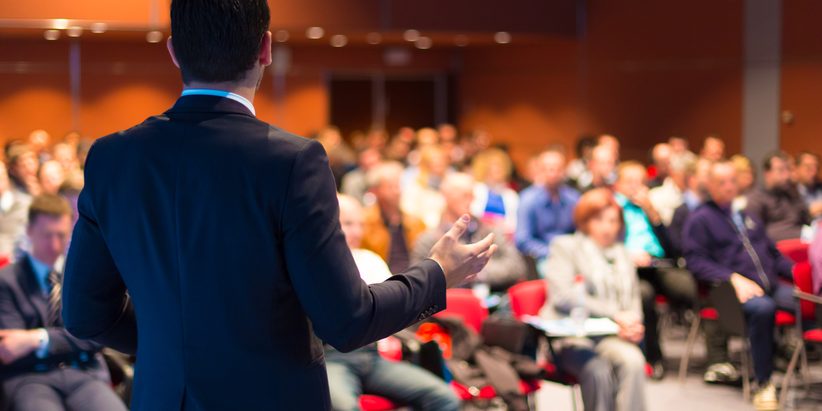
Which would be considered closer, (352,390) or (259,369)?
(259,369)

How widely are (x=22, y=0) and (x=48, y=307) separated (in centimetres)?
908

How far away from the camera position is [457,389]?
5.06m

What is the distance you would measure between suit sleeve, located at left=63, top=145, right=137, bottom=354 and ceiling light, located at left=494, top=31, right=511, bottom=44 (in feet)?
42.8

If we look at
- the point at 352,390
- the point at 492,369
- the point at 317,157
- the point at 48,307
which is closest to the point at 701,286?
the point at 492,369

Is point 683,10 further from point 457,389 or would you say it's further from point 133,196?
point 133,196

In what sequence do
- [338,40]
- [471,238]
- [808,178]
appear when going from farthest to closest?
[338,40]
[808,178]
[471,238]

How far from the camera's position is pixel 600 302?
219 inches

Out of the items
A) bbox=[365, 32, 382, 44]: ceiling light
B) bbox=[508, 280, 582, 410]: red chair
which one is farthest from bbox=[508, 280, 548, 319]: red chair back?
bbox=[365, 32, 382, 44]: ceiling light

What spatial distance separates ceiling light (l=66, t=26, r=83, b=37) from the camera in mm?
13320

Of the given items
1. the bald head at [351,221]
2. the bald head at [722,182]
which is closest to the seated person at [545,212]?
the bald head at [722,182]

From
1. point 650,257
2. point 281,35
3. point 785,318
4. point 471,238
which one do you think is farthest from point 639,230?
point 281,35

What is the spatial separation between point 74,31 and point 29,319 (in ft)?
36.3

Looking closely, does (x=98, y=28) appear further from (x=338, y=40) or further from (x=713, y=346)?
(x=713, y=346)

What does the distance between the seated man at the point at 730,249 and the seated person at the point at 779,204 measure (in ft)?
4.72
